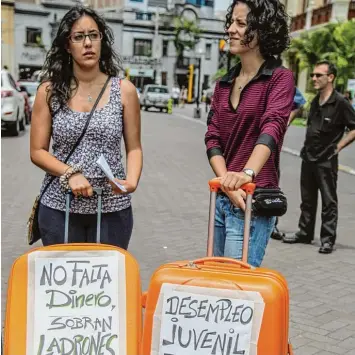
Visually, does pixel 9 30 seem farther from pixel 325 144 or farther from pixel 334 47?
pixel 325 144

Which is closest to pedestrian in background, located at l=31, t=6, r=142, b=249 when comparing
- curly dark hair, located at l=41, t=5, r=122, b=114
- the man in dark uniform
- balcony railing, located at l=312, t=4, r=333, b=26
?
curly dark hair, located at l=41, t=5, r=122, b=114

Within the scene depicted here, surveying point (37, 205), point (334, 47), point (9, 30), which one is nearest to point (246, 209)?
point (37, 205)

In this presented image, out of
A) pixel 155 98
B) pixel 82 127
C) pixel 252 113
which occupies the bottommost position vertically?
pixel 155 98

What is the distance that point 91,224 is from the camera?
2.81 metres

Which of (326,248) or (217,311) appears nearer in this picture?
(217,311)

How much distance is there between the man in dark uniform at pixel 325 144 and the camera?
222 inches

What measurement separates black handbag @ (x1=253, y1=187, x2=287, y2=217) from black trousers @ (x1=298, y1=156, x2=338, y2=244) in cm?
332

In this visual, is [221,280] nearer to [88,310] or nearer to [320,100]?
[88,310]

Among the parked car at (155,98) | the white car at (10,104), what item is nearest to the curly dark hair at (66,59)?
the white car at (10,104)

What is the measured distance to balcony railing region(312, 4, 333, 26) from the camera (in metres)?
26.7

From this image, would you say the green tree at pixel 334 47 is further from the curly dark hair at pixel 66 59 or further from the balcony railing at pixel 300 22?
the curly dark hair at pixel 66 59

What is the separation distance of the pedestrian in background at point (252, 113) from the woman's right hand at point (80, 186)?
55 centimetres

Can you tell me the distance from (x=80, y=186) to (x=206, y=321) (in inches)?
30.6

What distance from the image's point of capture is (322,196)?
589 cm
